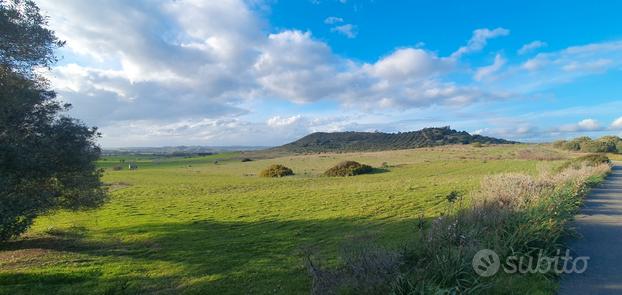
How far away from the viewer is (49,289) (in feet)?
34.2

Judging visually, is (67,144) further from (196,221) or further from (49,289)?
(196,221)

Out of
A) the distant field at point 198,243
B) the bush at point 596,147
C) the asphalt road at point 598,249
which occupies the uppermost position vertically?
the bush at point 596,147

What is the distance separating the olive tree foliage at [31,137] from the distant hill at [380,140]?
134 m

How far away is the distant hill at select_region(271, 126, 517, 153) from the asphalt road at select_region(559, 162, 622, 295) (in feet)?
444

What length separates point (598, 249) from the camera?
9.06m

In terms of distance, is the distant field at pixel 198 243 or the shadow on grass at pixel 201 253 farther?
the distant field at pixel 198 243

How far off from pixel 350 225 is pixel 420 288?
33.8 feet

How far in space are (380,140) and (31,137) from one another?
167625 mm

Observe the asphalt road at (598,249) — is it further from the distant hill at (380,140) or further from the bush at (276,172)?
the distant hill at (380,140)

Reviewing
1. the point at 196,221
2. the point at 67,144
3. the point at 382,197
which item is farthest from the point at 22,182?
the point at 382,197

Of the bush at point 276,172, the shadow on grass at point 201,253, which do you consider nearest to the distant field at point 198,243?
the shadow on grass at point 201,253

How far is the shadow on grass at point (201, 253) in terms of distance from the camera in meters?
10.3

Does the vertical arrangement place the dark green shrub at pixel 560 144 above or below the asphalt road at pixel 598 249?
above

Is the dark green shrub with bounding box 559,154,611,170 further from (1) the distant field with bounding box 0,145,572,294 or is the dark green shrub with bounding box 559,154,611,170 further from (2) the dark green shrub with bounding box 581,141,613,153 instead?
(2) the dark green shrub with bounding box 581,141,613,153
